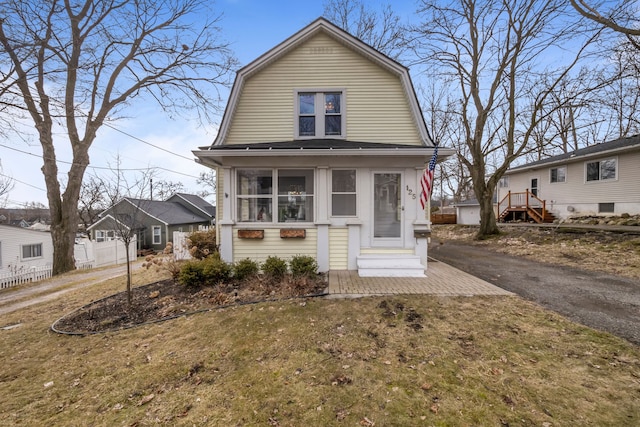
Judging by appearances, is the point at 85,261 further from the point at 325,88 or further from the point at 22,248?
the point at 325,88

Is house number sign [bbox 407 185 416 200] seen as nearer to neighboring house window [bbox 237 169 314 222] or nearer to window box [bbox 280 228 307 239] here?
neighboring house window [bbox 237 169 314 222]

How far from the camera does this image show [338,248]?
6930 mm

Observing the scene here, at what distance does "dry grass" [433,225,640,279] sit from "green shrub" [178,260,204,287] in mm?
10620

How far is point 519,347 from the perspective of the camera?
3.39 m

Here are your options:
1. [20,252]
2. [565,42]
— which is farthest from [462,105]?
[20,252]

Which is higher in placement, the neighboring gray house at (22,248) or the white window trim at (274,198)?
the white window trim at (274,198)

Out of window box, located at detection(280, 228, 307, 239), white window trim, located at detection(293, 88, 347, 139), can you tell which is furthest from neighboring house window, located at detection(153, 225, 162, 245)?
window box, located at detection(280, 228, 307, 239)

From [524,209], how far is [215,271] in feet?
68.7

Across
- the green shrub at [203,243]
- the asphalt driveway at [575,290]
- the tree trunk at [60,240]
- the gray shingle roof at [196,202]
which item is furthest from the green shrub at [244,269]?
the gray shingle roof at [196,202]

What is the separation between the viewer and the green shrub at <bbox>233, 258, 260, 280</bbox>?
639cm

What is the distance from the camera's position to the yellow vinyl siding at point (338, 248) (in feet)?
22.7

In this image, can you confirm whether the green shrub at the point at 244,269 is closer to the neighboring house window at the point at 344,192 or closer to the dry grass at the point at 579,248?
the neighboring house window at the point at 344,192

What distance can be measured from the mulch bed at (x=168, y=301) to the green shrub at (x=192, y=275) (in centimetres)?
15

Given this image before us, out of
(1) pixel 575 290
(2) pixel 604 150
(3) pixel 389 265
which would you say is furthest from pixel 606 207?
(3) pixel 389 265
